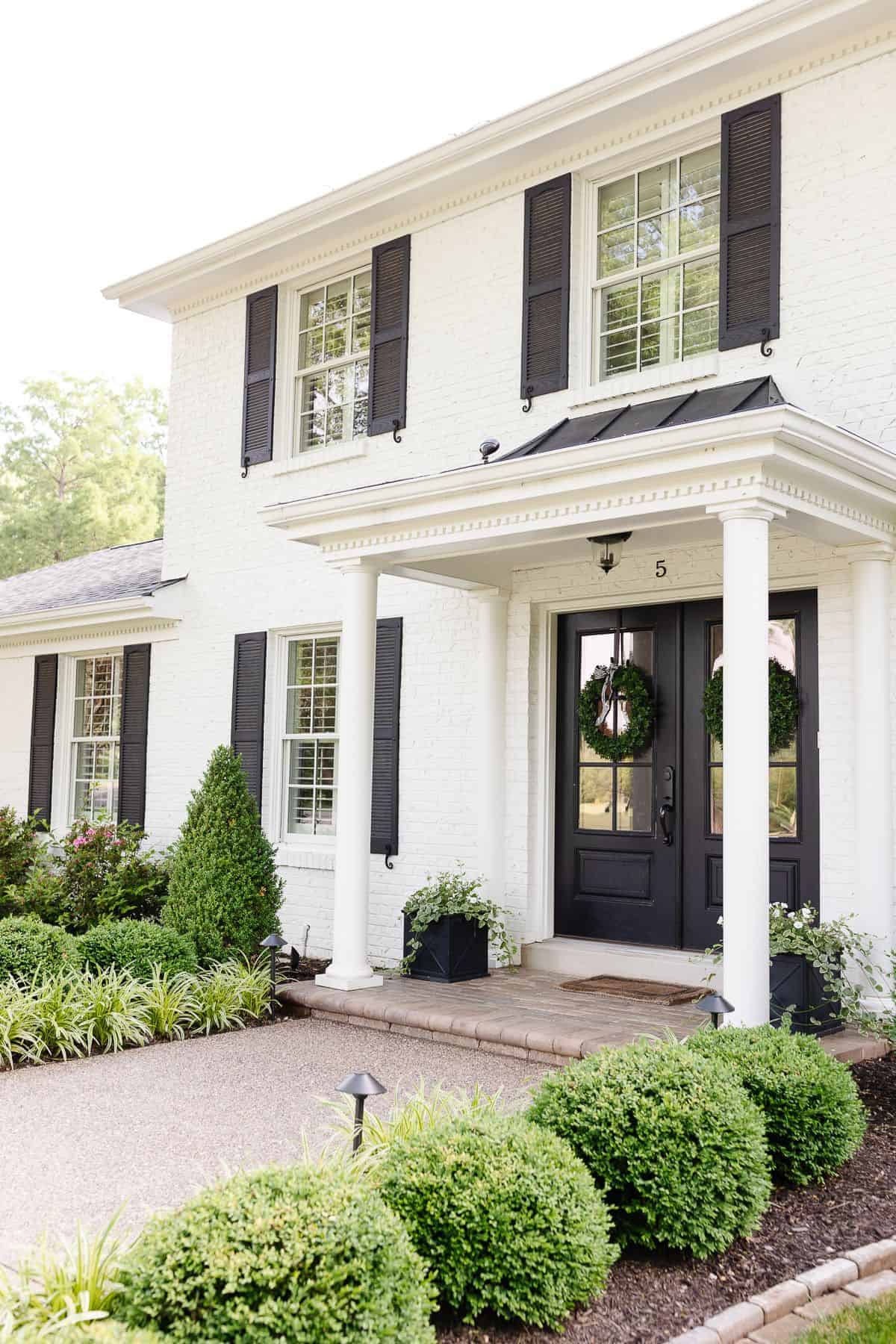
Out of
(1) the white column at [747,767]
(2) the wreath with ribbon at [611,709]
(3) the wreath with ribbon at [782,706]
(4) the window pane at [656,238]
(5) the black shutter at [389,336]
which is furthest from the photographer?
(5) the black shutter at [389,336]

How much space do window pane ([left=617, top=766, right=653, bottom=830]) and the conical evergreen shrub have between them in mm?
2328

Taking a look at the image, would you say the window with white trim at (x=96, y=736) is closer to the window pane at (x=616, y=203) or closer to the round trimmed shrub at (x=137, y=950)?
the round trimmed shrub at (x=137, y=950)

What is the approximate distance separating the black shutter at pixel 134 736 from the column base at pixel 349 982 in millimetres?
3851

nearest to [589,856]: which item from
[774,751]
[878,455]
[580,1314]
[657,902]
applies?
[657,902]

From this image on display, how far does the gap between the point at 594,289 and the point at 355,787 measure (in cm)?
377

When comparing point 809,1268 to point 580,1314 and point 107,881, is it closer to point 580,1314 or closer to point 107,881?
point 580,1314

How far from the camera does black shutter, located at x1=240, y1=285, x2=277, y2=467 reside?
10.0 metres

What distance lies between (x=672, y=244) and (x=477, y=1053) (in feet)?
17.3

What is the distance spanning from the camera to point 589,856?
7.93 metres

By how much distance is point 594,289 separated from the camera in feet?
26.3

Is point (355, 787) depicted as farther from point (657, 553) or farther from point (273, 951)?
point (657, 553)

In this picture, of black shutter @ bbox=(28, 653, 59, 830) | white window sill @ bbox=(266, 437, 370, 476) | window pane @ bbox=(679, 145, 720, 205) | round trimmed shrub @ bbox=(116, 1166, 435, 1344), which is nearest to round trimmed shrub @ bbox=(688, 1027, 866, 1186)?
round trimmed shrub @ bbox=(116, 1166, 435, 1344)

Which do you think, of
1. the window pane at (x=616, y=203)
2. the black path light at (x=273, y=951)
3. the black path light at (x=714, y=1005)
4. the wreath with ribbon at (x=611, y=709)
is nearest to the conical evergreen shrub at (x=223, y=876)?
the black path light at (x=273, y=951)

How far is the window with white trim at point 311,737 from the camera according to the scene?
31.0 feet
